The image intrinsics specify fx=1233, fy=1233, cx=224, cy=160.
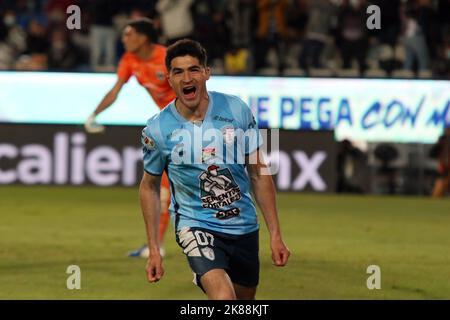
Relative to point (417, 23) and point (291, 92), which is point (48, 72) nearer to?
point (291, 92)

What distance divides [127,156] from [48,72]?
2032 mm

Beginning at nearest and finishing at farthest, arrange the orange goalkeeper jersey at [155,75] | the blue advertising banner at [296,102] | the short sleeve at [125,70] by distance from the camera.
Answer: the orange goalkeeper jersey at [155,75] → the short sleeve at [125,70] → the blue advertising banner at [296,102]

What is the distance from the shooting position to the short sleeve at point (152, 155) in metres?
8.30

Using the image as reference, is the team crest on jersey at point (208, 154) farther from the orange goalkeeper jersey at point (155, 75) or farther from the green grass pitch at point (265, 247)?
the orange goalkeeper jersey at point (155, 75)

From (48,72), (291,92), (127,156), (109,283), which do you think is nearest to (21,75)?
(48,72)

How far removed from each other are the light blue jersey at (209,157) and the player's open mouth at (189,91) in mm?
208

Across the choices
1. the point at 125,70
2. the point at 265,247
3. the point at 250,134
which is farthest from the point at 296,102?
the point at 250,134

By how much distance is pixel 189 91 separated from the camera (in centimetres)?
815

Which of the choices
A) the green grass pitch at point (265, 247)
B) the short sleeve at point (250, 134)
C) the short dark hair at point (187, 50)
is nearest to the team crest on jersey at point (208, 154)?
the short sleeve at point (250, 134)

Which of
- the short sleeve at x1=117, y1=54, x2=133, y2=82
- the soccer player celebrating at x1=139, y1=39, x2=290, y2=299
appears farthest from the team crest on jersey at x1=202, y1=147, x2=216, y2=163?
the short sleeve at x1=117, y1=54, x2=133, y2=82

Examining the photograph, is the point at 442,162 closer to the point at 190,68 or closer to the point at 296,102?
the point at 296,102

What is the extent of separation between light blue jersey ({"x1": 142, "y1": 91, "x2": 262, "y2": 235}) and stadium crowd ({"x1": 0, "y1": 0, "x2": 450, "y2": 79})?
14213 millimetres

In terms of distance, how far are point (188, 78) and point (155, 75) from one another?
612 centimetres
